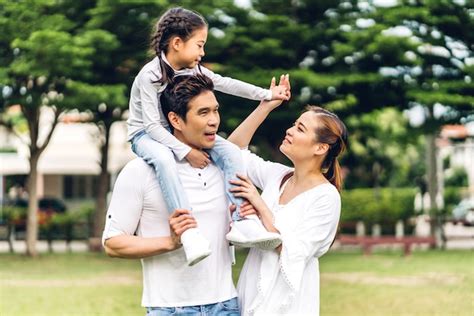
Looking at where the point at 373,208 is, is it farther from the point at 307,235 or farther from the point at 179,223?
the point at 179,223

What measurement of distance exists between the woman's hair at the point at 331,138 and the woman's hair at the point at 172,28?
0.53 metres

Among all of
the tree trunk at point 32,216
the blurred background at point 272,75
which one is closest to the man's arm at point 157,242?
the blurred background at point 272,75

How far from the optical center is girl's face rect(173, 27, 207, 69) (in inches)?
147

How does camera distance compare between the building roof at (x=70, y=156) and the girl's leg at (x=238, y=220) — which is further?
the building roof at (x=70, y=156)

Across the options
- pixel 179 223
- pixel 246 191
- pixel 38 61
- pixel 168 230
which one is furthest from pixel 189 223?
pixel 38 61

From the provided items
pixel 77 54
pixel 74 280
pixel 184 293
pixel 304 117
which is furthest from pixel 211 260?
pixel 77 54

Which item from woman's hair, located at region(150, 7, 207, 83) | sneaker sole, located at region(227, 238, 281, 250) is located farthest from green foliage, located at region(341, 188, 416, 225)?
sneaker sole, located at region(227, 238, 281, 250)

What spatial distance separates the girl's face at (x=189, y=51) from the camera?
3729 mm

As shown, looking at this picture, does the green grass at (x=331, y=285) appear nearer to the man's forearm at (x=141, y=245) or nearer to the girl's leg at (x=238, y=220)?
the girl's leg at (x=238, y=220)

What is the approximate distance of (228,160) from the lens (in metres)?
3.51

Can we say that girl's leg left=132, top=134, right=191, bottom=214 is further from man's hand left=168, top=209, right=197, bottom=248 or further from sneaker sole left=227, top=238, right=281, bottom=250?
sneaker sole left=227, top=238, right=281, bottom=250

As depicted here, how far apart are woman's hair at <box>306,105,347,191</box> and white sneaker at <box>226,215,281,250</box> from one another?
416 mm

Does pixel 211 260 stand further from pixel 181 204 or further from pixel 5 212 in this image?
pixel 5 212

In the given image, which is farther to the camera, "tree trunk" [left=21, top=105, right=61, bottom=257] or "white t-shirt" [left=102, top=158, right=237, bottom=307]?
"tree trunk" [left=21, top=105, right=61, bottom=257]
